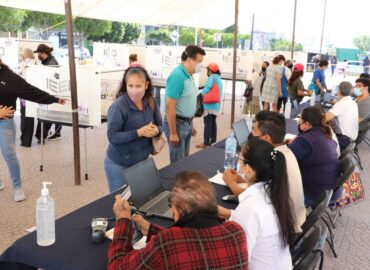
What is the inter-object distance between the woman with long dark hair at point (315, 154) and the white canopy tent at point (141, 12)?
247 cm

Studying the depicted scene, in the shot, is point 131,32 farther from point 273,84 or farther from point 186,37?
point 273,84

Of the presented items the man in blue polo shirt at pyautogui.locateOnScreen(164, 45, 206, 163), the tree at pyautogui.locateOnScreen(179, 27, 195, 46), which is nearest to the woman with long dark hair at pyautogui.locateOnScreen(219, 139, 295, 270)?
the man in blue polo shirt at pyautogui.locateOnScreen(164, 45, 206, 163)

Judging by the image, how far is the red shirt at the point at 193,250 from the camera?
46.9 inches

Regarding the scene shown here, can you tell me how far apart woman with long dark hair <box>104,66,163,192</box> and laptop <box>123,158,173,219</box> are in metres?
0.31

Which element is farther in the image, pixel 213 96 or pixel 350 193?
pixel 213 96

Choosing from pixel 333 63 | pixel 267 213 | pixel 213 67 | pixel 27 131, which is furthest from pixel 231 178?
pixel 333 63

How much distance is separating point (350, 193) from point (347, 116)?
1.62 metres

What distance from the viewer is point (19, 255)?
1.63 m

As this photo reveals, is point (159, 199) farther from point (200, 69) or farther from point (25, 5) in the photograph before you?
point (200, 69)

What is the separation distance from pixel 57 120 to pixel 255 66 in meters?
7.24

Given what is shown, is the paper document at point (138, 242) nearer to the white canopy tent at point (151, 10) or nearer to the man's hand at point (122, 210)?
the man's hand at point (122, 210)

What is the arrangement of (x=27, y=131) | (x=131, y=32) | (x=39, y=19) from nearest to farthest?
(x=27, y=131) → (x=39, y=19) → (x=131, y=32)

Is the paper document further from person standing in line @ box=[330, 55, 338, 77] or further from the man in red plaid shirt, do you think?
person standing in line @ box=[330, 55, 338, 77]

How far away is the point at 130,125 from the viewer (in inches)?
98.6
